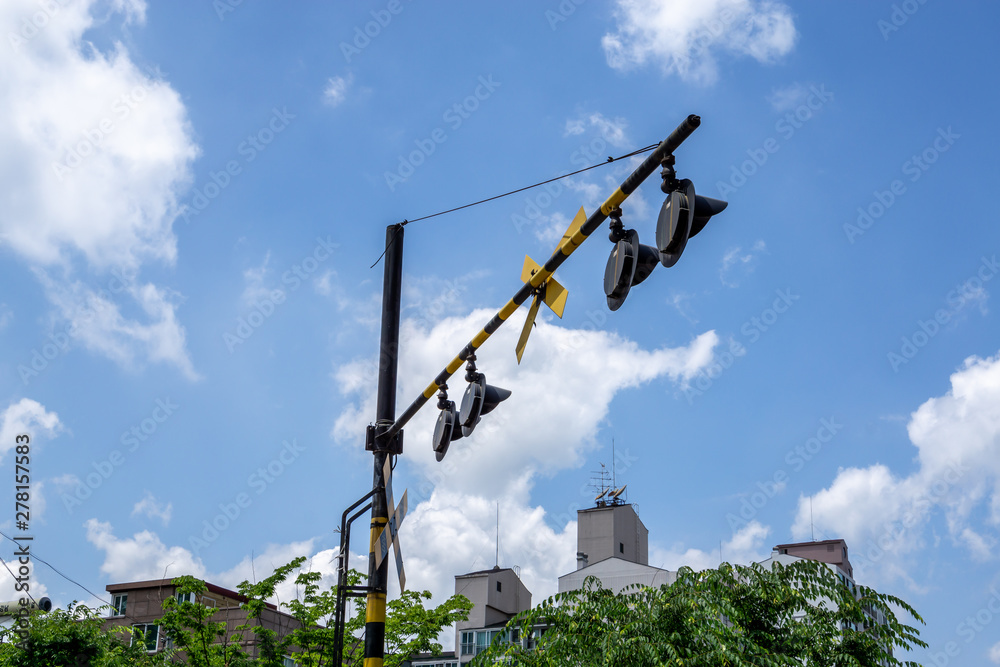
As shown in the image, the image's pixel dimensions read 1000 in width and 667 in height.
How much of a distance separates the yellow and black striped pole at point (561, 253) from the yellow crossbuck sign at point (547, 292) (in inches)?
1.4

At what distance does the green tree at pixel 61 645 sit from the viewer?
19.8m

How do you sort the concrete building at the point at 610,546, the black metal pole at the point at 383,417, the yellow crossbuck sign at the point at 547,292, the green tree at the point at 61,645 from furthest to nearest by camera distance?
the concrete building at the point at 610,546
the green tree at the point at 61,645
the black metal pole at the point at 383,417
the yellow crossbuck sign at the point at 547,292

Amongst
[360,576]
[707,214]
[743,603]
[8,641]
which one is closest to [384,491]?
[707,214]

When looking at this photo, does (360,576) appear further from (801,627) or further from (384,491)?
(384,491)

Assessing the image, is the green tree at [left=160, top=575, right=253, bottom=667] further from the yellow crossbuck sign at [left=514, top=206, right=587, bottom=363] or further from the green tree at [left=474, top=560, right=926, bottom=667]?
the yellow crossbuck sign at [left=514, top=206, right=587, bottom=363]

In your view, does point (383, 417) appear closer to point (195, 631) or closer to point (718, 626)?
point (718, 626)

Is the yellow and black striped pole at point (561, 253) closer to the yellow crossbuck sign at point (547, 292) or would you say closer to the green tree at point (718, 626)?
the yellow crossbuck sign at point (547, 292)

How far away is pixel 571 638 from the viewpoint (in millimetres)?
14789

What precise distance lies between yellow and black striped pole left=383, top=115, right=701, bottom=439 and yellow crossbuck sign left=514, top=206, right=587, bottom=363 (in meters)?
0.04

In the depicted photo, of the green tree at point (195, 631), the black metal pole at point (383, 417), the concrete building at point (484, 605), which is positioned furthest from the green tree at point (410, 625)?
the concrete building at point (484, 605)

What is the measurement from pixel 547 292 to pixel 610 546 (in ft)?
185

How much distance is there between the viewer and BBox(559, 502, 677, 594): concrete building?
5759 centimetres

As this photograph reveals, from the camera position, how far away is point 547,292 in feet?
27.5

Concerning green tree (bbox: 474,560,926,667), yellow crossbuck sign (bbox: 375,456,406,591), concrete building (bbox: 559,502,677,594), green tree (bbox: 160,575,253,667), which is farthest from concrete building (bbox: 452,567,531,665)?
yellow crossbuck sign (bbox: 375,456,406,591)
